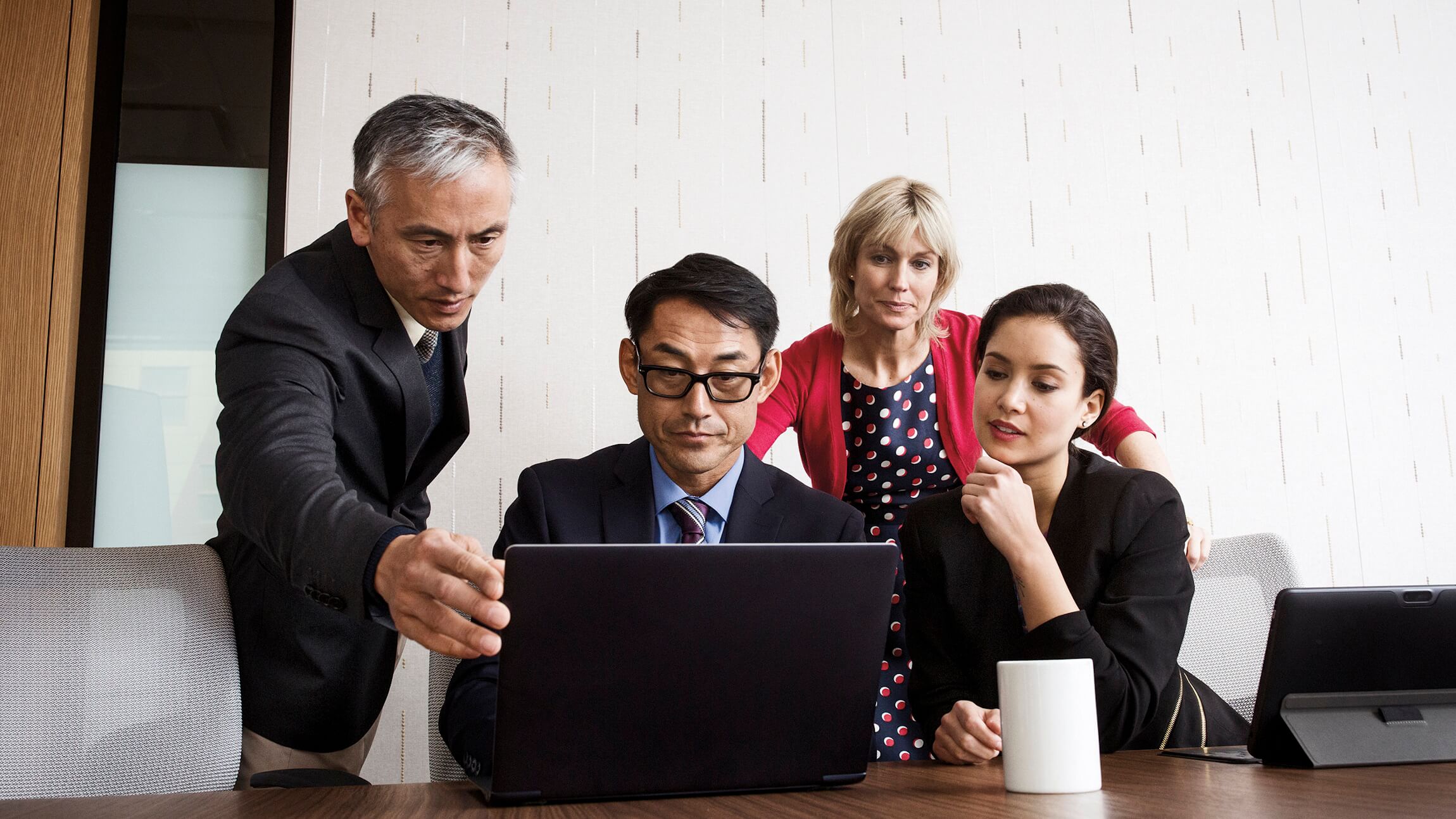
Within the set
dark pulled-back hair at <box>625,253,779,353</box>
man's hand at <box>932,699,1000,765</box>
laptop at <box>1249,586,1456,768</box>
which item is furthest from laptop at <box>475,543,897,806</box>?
dark pulled-back hair at <box>625,253,779,353</box>

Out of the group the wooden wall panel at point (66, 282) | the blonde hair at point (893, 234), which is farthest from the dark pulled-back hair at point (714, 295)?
the wooden wall panel at point (66, 282)

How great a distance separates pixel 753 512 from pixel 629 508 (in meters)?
0.18

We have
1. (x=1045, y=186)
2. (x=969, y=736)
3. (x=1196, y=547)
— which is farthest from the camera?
(x=1045, y=186)

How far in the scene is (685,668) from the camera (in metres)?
0.88

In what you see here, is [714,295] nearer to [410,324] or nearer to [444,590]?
[410,324]

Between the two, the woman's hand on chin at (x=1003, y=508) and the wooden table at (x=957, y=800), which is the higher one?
the woman's hand on chin at (x=1003, y=508)

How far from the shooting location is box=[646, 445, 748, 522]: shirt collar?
Answer: 159 cm

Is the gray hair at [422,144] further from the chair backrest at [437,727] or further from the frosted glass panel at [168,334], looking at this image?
the frosted glass panel at [168,334]

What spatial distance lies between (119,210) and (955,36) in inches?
88.2

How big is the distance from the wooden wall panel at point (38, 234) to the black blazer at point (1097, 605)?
204cm

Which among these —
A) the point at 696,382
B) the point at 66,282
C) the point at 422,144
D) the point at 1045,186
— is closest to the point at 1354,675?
the point at 696,382

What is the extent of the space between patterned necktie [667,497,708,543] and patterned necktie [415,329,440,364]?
0.47 metres

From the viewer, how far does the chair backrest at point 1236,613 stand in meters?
1.78

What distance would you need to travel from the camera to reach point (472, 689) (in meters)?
1.20
